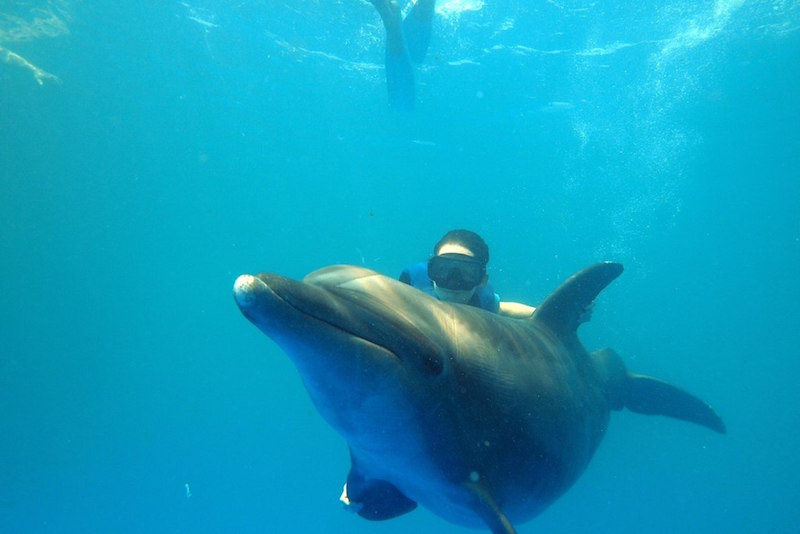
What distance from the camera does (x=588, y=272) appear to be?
4848 millimetres

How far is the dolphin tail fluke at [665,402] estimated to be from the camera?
779 cm

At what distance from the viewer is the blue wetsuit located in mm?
6695

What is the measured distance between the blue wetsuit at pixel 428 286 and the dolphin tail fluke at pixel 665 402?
102 inches

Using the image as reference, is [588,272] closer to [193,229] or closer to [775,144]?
[775,144]

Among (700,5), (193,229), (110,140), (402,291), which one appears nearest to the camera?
(402,291)

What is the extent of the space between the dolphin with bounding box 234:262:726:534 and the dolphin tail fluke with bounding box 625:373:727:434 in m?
3.49

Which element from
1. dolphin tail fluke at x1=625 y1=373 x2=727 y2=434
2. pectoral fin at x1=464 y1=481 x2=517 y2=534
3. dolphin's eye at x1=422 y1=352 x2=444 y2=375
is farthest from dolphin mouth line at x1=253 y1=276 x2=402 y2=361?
dolphin tail fluke at x1=625 y1=373 x2=727 y2=434

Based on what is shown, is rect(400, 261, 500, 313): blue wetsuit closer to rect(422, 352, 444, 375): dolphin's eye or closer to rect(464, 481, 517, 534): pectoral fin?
rect(464, 481, 517, 534): pectoral fin

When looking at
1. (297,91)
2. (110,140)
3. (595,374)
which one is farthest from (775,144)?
(110,140)

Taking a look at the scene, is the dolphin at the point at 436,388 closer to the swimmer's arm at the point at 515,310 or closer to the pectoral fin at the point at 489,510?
the pectoral fin at the point at 489,510

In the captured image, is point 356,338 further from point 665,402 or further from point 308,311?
point 665,402

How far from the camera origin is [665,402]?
8219 mm

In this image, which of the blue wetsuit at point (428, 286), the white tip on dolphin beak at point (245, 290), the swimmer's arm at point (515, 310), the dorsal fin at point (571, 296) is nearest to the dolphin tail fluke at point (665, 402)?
the swimmer's arm at point (515, 310)

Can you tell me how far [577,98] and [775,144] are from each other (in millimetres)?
19160
